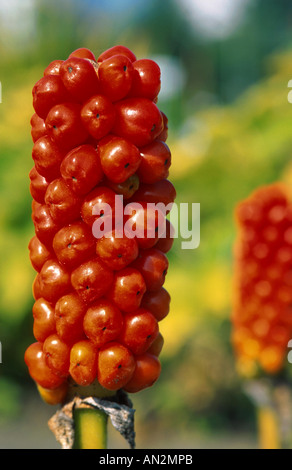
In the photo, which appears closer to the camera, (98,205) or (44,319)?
(98,205)

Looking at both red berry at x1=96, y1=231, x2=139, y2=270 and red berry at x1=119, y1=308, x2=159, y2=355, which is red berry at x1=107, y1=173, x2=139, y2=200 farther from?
red berry at x1=119, y1=308, x2=159, y2=355

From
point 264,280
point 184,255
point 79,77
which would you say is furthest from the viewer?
point 184,255

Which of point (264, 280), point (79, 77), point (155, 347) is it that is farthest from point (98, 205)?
point (264, 280)

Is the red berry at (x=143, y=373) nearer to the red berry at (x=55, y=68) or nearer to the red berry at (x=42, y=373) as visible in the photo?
A: the red berry at (x=42, y=373)

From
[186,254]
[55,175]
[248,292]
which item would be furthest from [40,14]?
[55,175]

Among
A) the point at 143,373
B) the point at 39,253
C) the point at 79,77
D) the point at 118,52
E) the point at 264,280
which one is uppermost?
the point at 264,280

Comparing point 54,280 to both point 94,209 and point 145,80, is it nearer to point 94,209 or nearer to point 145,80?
point 94,209

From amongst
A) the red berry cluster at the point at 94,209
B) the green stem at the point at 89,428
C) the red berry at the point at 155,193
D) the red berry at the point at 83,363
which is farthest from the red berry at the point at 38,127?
the green stem at the point at 89,428

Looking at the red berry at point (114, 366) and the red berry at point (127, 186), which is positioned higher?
the red berry at point (127, 186)

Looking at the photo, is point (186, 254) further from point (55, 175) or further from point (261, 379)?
point (55, 175)
